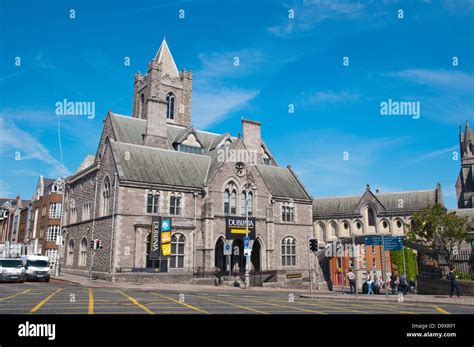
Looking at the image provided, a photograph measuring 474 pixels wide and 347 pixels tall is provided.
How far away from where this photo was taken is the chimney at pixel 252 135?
51.7m

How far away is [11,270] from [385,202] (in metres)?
54.9

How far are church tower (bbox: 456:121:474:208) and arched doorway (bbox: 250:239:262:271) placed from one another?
76.1m

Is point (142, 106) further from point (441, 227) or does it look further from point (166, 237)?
point (441, 227)

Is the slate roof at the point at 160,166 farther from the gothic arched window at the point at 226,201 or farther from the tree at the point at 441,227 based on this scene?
the tree at the point at 441,227

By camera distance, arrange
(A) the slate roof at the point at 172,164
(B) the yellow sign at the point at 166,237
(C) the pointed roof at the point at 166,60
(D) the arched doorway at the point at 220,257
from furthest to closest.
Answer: (C) the pointed roof at the point at 166,60 < (D) the arched doorway at the point at 220,257 < (A) the slate roof at the point at 172,164 < (B) the yellow sign at the point at 166,237

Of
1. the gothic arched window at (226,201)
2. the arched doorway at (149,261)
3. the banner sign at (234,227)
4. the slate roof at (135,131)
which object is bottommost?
the arched doorway at (149,261)

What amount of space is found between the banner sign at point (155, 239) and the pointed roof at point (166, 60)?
99.6 ft

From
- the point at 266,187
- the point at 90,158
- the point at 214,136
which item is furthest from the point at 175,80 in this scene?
the point at 266,187

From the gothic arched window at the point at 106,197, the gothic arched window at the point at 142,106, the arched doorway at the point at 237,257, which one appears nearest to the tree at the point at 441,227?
the arched doorway at the point at 237,257

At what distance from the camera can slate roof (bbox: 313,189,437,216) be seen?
6331cm

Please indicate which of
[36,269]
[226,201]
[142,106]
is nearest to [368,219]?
[226,201]

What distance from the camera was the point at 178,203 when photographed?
38719 mm

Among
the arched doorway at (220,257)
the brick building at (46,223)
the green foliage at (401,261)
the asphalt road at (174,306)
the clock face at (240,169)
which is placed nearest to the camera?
the asphalt road at (174,306)
